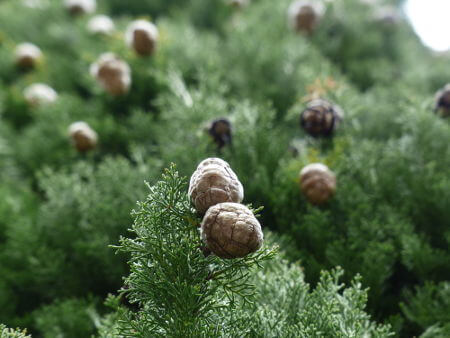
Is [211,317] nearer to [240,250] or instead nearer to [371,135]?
[240,250]

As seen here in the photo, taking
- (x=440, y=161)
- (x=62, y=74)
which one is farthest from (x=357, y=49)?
(x=62, y=74)

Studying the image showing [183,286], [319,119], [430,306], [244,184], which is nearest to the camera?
[183,286]

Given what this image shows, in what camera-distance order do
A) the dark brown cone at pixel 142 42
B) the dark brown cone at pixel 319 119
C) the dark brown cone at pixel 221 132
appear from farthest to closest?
the dark brown cone at pixel 142 42 < the dark brown cone at pixel 319 119 < the dark brown cone at pixel 221 132

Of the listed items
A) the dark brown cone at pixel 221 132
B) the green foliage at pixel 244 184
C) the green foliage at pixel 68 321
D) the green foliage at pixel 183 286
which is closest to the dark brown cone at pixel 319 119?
the green foliage at pixel 244 184

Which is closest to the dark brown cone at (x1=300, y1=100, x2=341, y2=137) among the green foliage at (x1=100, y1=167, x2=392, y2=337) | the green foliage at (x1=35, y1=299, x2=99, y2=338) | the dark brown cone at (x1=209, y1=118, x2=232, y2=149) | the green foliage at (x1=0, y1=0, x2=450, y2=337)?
the green foliage at (x1=0, y1=0, x2=450, y2=337)

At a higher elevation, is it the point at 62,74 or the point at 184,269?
the point at 62,74

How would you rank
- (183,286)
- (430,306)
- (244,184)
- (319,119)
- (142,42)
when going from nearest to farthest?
1. (183,286)
2. (430,306)
3. (244,184)
4. (319,119)
5. (142,42)

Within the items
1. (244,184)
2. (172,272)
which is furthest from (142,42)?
(172,272)

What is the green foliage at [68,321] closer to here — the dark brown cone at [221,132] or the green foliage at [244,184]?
the green foliage at [244,184]

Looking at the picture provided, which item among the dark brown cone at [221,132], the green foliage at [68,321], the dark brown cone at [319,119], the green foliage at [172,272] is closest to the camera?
the green foliage at [172,272]

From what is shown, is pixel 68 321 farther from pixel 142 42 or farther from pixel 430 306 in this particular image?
pixel 142 42

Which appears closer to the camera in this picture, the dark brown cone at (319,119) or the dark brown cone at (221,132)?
the dark brown cone at (221,132)
